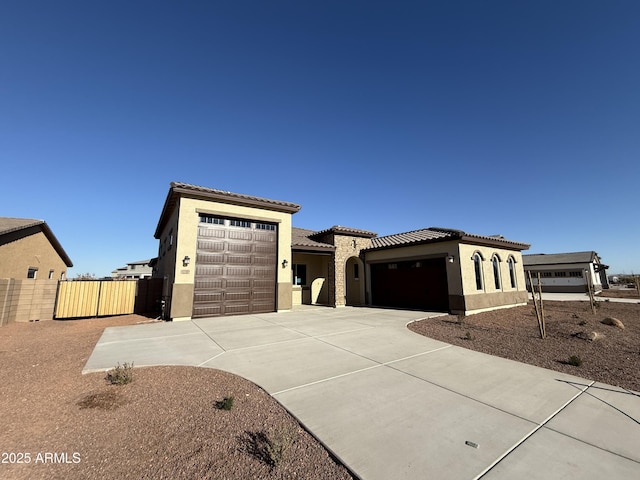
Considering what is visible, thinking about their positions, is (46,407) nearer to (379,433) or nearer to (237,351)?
(237,351)

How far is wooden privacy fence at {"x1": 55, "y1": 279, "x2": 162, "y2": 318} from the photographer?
13180 millimetres

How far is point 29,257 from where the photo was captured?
18594 mm

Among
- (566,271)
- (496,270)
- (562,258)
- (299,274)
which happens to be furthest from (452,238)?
(562,258)

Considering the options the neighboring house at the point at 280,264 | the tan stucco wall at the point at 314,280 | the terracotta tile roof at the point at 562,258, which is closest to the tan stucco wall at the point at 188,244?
the neighboring house at the point at 280,264

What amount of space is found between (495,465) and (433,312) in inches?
477

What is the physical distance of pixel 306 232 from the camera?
72.5 ft

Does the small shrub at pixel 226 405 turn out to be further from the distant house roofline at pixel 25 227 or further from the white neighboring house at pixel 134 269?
the white neighboring house at pixel 134 269

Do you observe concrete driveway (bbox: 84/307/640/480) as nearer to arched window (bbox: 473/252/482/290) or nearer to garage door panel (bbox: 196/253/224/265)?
garage door panel (bbox: 196/253/224/265)

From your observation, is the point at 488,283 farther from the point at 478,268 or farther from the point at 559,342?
the point at 559,342

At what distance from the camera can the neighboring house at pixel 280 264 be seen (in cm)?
1263

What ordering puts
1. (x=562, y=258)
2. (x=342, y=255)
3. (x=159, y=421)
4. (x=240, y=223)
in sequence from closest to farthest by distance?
(x=159, y=421) → (x=240, y=223) → (x=342, y=255) → (x=562, y=258)

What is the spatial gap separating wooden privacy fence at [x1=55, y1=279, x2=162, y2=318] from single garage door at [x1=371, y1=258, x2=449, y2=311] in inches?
531

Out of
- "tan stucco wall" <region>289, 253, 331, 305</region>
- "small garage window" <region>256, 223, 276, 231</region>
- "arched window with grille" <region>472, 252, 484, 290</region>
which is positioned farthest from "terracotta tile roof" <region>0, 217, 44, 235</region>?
"arched window with grille" <region>472, 252, 484, 290</region>

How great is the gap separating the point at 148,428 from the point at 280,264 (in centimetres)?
1144
